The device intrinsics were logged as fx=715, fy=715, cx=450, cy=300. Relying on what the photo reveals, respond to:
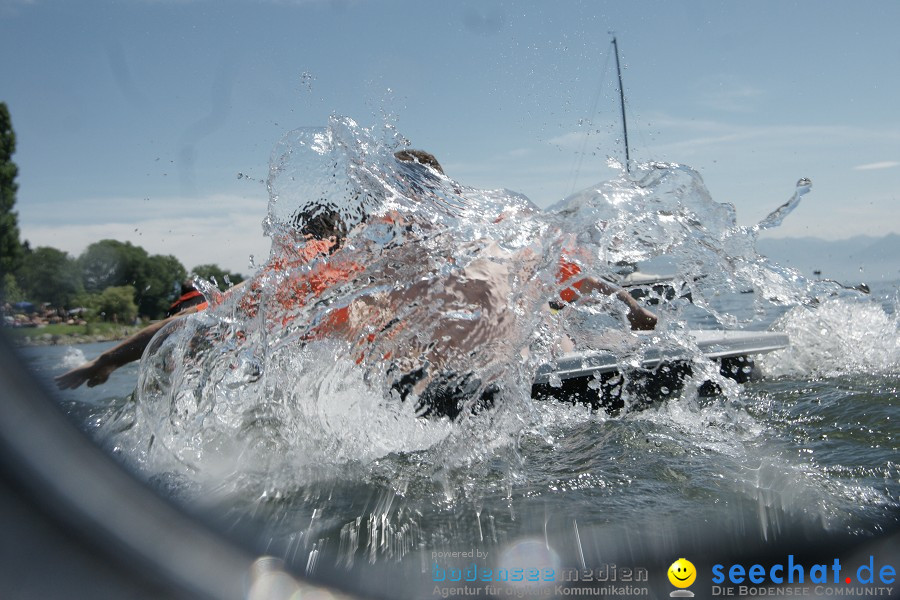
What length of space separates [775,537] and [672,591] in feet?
2.14

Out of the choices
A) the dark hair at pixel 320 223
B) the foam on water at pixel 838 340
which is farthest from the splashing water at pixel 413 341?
the foam on water at pixel 838 340

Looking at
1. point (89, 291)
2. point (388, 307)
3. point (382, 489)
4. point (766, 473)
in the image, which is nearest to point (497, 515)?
point (382, 489)

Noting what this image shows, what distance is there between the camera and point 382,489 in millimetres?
2939

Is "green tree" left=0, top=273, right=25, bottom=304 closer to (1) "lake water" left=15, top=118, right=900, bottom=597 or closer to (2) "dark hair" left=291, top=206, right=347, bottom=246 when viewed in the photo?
(1) "lake water" left=15, top=118, right=900, bottom=597

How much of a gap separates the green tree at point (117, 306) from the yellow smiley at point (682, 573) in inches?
175

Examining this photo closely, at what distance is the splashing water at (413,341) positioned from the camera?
10.7ft

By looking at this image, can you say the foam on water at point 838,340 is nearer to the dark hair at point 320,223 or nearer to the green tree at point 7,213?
the dark hair at point 320,223

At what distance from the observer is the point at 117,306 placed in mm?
6691

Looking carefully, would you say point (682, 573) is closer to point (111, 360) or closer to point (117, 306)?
point (111, 360)

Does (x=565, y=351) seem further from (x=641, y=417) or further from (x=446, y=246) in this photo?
(x=446, y=246)

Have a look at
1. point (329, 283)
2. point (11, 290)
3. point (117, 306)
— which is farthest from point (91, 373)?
point (117, 306)

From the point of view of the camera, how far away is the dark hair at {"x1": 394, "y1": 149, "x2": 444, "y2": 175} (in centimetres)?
407

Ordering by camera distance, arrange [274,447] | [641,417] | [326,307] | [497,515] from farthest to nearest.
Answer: [641,417] → [326,307] → [274,447] → [497,515]

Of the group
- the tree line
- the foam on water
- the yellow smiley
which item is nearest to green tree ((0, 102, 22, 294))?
the tree line
